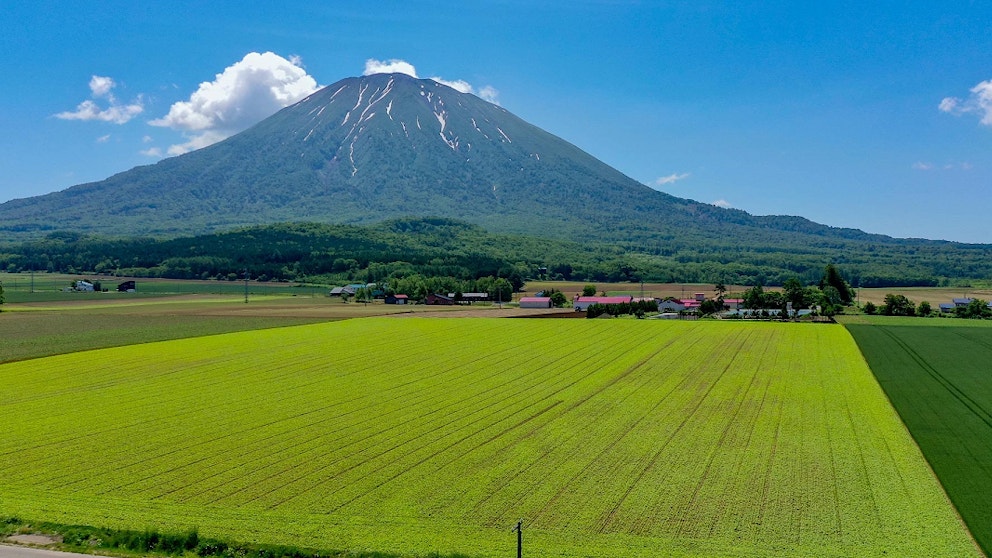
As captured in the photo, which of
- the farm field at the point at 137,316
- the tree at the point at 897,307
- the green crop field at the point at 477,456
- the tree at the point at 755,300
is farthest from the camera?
the tree at the point at 755,300

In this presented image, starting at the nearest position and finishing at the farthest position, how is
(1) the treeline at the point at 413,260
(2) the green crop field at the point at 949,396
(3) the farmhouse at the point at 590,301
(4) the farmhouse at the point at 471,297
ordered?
(2) the green crop field at the point at 949,396 < (3) the farmhouse at the point at 590,301 < (4) the farmhouse at the point at 471,297 < (1) the treeline at the point at 413,260

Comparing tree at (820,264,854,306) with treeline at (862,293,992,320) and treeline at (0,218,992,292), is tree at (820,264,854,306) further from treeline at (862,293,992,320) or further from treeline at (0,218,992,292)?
treeline at (0,218,992,292)

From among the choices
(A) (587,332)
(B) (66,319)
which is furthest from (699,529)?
(B) (66,319)

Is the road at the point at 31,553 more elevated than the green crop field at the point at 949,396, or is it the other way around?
the green crop field at the point at 949,396

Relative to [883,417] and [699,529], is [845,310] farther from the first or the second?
[699,529]

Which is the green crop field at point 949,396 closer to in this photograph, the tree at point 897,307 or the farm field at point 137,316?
the tree at point 897,307

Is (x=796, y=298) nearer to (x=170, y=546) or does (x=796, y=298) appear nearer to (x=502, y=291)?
(x=502, y=291)

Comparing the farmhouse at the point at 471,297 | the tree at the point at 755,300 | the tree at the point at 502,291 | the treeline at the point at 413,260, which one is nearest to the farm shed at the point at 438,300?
the farmhouse at the point at 471,297

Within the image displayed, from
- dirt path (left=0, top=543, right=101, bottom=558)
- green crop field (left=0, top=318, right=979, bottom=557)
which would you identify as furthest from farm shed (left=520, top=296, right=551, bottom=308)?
dirt path (left=0, top=543, right=101, bottom=558)
